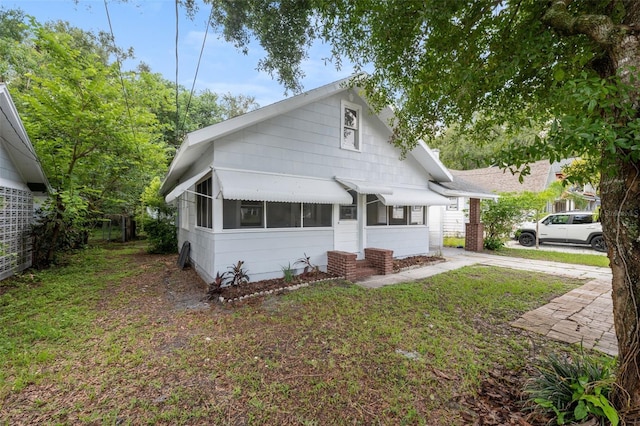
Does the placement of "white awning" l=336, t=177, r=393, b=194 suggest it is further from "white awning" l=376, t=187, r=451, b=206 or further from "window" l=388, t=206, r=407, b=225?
"window" l=388, t=206, r=407, b=225

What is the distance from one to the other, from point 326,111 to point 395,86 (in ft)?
10.1

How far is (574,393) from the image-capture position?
107 inches

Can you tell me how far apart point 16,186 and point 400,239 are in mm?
13579

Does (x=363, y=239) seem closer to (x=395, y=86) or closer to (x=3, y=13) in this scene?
(x=395, y=86)

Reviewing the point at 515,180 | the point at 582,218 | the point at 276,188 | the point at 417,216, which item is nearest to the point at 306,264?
the point at 276,188

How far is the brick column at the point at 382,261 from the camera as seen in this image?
9.07 meters

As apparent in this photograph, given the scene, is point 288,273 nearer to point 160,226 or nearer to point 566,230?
point 160,226

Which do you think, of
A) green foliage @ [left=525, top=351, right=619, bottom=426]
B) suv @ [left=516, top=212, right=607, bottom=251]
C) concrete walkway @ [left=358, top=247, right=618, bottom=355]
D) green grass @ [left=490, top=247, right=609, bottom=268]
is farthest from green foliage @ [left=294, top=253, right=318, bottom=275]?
suv @ [left=516, top=212, right=607, bottom=251]

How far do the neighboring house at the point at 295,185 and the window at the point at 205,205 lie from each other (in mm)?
31

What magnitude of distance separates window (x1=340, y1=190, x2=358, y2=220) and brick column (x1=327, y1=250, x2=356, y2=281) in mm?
1540

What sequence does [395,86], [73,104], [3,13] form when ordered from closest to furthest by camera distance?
[395,86], [73,104], [3,13]

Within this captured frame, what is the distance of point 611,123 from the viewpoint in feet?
6.76

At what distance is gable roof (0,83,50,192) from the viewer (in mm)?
6518

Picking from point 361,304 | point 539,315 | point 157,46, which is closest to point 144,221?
point 157,46
